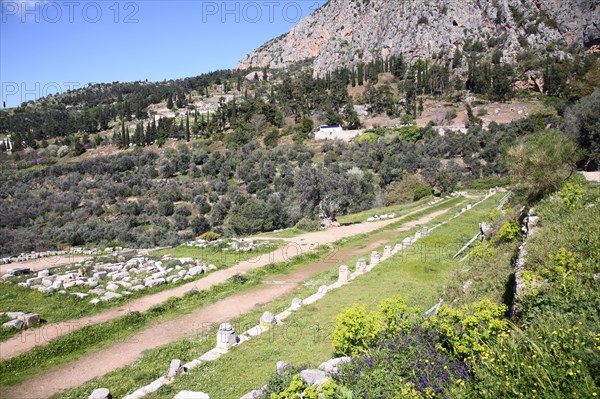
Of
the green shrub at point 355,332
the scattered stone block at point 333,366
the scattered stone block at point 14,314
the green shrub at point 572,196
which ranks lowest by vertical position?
the scattered stone block at point 14,314

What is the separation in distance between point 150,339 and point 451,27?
128 m

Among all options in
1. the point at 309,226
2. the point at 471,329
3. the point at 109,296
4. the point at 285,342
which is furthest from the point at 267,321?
the point at 309,226

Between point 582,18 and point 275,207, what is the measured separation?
10538 centimetres

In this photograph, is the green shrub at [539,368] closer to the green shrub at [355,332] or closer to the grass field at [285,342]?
the green shrub at [355,332]

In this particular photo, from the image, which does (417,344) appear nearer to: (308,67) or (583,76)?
(583,76)

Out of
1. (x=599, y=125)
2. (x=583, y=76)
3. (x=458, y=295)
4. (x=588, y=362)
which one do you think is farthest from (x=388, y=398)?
(x=583, y=76)

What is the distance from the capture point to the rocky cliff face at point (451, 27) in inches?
3858

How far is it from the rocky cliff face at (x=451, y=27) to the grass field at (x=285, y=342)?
10483 cm

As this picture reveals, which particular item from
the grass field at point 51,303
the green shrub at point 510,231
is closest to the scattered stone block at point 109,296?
the grass field at point 51,303

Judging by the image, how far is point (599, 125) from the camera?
3500 centimetres

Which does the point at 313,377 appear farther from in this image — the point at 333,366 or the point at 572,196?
the point at 572,196

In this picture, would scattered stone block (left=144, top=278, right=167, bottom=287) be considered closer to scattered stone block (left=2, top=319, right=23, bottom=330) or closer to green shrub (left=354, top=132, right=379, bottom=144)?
scattered stone block (left=2, top=319, right=23, bottom=330)

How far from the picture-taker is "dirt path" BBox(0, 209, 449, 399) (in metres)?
9.11

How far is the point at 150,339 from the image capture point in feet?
38.2
